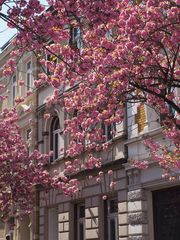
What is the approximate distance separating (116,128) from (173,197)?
3.49 meters

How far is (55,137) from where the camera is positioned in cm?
2338

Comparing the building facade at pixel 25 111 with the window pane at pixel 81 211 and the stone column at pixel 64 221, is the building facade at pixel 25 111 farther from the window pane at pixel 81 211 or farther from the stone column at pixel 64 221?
the window pane at pixel 81 211

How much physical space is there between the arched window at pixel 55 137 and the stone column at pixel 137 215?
679 cm

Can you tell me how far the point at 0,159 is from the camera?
18859 mm

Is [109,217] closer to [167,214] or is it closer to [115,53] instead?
[167,214]

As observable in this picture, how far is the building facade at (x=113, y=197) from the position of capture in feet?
52.5

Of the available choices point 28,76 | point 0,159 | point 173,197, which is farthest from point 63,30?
point 28,76

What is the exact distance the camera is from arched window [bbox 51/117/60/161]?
75.2ft

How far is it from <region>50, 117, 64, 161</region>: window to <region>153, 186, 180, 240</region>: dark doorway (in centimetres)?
690

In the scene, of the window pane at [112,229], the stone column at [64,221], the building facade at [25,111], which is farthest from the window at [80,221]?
the building facade at [25,111]

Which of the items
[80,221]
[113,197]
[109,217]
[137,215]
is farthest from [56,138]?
[137,215]

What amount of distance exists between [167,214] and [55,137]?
28.4 ft

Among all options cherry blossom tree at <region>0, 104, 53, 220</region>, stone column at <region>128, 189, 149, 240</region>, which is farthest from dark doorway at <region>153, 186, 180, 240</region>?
cherry blossom tree at <region>0, 104, 53, 220</region>

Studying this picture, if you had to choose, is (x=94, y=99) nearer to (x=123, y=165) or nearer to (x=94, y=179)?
(x=123, y=165)
